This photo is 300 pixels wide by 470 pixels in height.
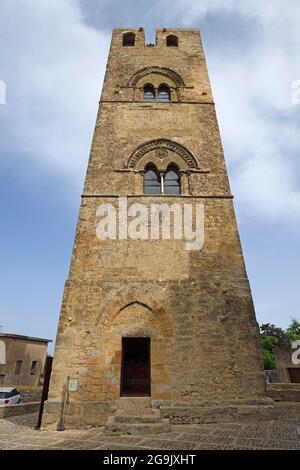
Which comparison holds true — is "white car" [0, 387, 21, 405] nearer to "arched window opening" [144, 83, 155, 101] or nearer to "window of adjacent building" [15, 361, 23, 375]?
"window of adjacent building" [15, 361, 23, 375]

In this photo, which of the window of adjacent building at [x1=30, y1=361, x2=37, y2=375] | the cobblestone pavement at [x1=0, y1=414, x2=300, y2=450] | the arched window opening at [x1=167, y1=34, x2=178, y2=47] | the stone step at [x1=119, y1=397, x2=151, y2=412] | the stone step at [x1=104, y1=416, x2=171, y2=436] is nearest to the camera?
the cobblestone pavement at [x1=0, y1=414, x2=300, y2=450]

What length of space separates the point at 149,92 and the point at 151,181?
14.5 ft

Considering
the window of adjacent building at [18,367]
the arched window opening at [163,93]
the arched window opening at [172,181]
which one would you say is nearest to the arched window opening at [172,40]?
the arched window opening at [163,93]

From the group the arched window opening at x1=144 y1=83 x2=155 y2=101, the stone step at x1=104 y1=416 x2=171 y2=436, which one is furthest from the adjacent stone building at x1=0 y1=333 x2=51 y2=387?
the arched window opening at x1=144 y1=83 x2=155 y2=101

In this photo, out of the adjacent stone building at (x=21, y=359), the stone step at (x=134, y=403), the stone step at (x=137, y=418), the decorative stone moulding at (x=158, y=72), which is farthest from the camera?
the adjacent stone building at (x=21, y=359)

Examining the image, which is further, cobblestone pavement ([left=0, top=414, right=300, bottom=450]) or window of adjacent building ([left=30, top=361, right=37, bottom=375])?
window of adjacent building ([left=30, top=361, right=37, bottom=375])

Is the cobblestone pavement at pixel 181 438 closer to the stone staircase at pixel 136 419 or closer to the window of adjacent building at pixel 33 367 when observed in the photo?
the stone staircase at pixel 136 419

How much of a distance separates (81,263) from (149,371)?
328 centimetres

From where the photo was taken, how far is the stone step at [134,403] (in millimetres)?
7493

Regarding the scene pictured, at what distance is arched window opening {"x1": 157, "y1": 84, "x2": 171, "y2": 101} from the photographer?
12.5 m

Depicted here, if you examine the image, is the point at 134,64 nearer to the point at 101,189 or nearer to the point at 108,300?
the point at 101,189

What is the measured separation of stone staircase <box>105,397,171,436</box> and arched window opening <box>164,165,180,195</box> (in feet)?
19.5

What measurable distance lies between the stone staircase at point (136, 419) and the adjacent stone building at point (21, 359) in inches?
563

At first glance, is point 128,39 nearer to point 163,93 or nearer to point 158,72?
point 158,72
